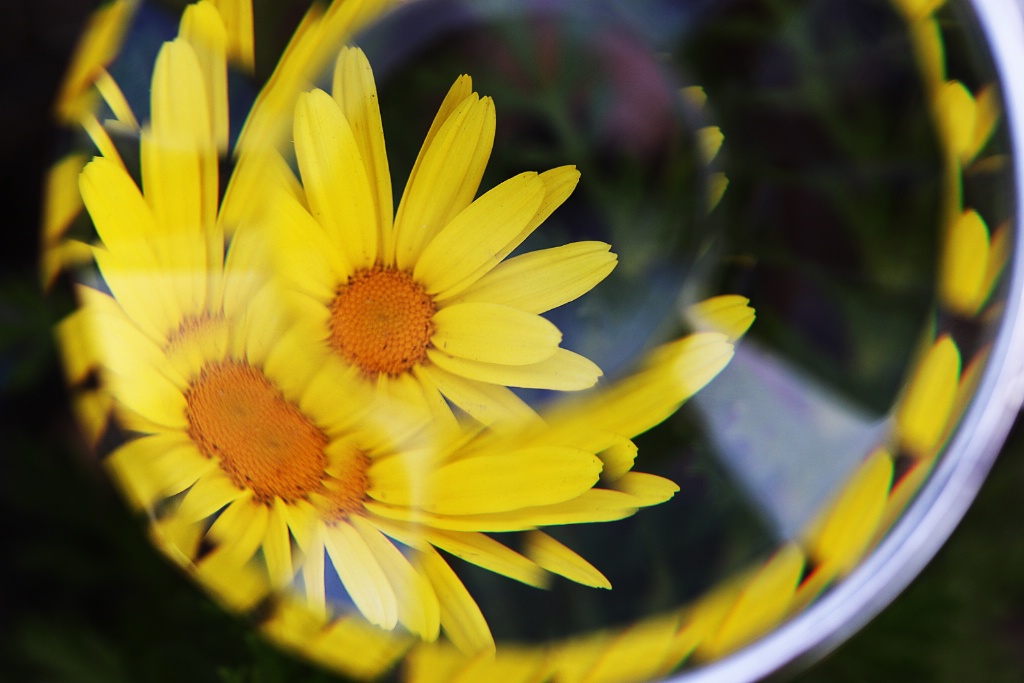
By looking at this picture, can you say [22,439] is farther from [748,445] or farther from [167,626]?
[748,445]

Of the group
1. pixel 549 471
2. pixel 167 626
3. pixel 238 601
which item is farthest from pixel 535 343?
pixel 167 626

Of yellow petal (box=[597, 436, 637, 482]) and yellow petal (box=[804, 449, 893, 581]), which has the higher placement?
yellow petal (box=[597, 436, 637, 482])

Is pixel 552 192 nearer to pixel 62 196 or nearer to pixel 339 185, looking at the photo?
pixel 339 185

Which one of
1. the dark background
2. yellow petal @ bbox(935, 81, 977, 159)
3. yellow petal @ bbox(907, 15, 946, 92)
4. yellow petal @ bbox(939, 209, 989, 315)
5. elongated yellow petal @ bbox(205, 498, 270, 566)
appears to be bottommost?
the dark background

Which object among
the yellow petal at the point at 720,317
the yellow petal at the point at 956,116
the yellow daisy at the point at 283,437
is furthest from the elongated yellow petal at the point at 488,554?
the yellow petal at the point at 956,116

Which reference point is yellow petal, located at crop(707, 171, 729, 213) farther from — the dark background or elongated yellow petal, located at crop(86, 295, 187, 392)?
the dark background

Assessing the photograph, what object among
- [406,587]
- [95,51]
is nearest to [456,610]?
[406,587]

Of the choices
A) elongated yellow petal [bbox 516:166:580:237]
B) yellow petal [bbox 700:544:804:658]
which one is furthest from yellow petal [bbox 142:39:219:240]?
yellow petal [bbox 700:544:804:658]

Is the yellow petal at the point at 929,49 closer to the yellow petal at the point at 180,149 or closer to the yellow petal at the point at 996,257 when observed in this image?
the yellow petal at the point at 996,257
